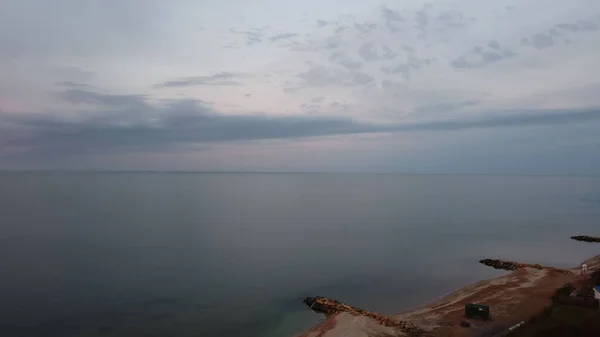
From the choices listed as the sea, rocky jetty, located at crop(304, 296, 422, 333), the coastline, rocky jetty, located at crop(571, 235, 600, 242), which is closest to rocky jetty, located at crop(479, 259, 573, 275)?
the sea

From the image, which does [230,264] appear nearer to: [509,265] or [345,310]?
[345,310]

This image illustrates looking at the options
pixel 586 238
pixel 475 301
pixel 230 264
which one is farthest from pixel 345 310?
pixel 586 238

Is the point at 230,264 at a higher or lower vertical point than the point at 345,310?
lower

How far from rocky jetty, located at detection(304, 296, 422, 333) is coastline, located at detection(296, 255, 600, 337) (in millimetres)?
658

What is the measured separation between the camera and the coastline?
2783 centimetres

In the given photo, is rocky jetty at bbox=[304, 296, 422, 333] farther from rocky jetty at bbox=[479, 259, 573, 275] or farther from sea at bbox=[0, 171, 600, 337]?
rocky jetty at bbox=[479, 259, 573, 275]

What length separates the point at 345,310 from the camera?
3309 centimetres

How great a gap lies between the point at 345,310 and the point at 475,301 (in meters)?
11.1

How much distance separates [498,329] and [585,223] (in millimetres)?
79632

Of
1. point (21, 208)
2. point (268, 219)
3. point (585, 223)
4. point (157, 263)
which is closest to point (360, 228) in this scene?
point (268, 219)

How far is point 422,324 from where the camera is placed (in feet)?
95.5

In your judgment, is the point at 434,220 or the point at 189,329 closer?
the point at 189,329

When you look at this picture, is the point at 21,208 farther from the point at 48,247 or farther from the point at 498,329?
the point at 498,329

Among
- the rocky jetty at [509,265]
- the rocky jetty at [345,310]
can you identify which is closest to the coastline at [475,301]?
the rocky jetty at [345,310]
